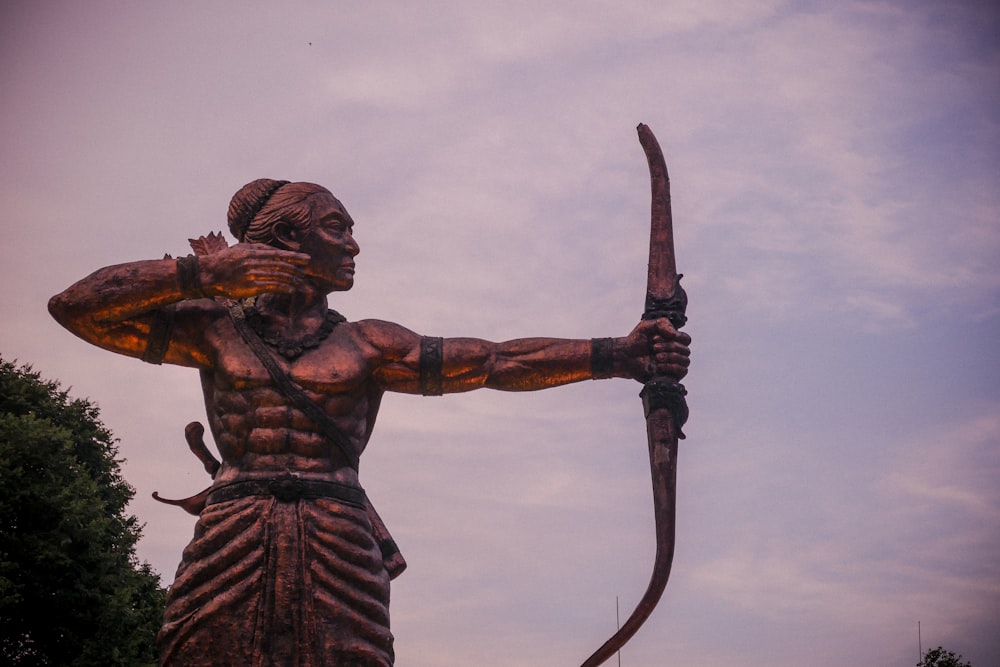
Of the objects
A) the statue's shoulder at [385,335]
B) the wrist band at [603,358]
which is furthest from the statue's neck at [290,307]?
the wrist band at [603,358]

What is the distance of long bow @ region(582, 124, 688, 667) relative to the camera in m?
9.48

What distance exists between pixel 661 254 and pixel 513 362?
1.16 m

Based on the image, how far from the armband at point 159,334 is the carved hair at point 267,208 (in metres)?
0.71

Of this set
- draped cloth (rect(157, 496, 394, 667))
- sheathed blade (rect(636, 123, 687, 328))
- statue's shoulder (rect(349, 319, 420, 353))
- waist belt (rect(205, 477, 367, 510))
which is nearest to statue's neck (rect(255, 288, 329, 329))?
statue's shoulder (rect(349, 319, 420, 353))

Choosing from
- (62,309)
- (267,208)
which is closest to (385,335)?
(267,208)

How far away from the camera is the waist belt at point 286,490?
30.4 feet

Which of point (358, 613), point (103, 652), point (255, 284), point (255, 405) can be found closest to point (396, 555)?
point (358, 613)

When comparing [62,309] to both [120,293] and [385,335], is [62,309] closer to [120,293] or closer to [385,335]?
[120,293]

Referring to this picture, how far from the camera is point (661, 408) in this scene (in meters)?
9.62

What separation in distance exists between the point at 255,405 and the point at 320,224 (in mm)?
1236

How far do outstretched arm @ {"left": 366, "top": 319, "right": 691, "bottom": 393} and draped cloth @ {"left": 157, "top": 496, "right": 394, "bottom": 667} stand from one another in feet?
3.40

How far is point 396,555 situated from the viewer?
9.72 metres

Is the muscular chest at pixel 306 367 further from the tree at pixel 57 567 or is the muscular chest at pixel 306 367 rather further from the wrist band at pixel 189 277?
the tree at pixel 57 567

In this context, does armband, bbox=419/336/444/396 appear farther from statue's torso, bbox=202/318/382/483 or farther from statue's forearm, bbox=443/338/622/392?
statue's torso, bbox=202/318/382/483
